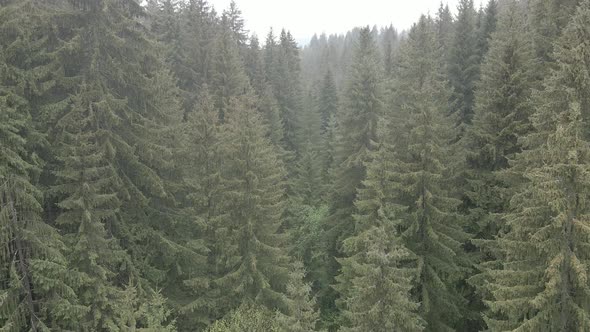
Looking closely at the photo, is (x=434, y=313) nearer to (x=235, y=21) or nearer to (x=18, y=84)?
(x=18, y=84)

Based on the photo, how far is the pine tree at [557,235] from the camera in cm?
1234

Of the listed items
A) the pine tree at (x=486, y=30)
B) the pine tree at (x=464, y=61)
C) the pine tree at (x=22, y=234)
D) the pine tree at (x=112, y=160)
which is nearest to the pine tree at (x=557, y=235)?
the pine tree at (x=112, y=160)

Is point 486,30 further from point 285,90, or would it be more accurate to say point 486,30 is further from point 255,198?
point 255,198

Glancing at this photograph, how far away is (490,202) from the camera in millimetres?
21328

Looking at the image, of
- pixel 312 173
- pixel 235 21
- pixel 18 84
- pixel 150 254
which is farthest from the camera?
pixel 235 21

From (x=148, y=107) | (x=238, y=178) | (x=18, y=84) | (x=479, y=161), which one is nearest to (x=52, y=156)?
(x=18, y=84)

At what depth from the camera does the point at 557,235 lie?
1291 cm

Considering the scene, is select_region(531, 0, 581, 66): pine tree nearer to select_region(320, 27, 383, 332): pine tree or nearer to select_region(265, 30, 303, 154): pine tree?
select_region(320, 27, 383, 332): pine tree

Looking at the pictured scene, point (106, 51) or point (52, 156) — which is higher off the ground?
point (106, 51)

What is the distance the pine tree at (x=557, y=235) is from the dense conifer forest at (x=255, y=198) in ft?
0.20

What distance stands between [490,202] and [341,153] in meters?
10.3

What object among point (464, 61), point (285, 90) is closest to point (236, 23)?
point (285, 90)

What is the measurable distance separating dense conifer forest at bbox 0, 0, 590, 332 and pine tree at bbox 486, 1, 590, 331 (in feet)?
0.20

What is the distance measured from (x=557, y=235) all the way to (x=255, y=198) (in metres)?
12.5
